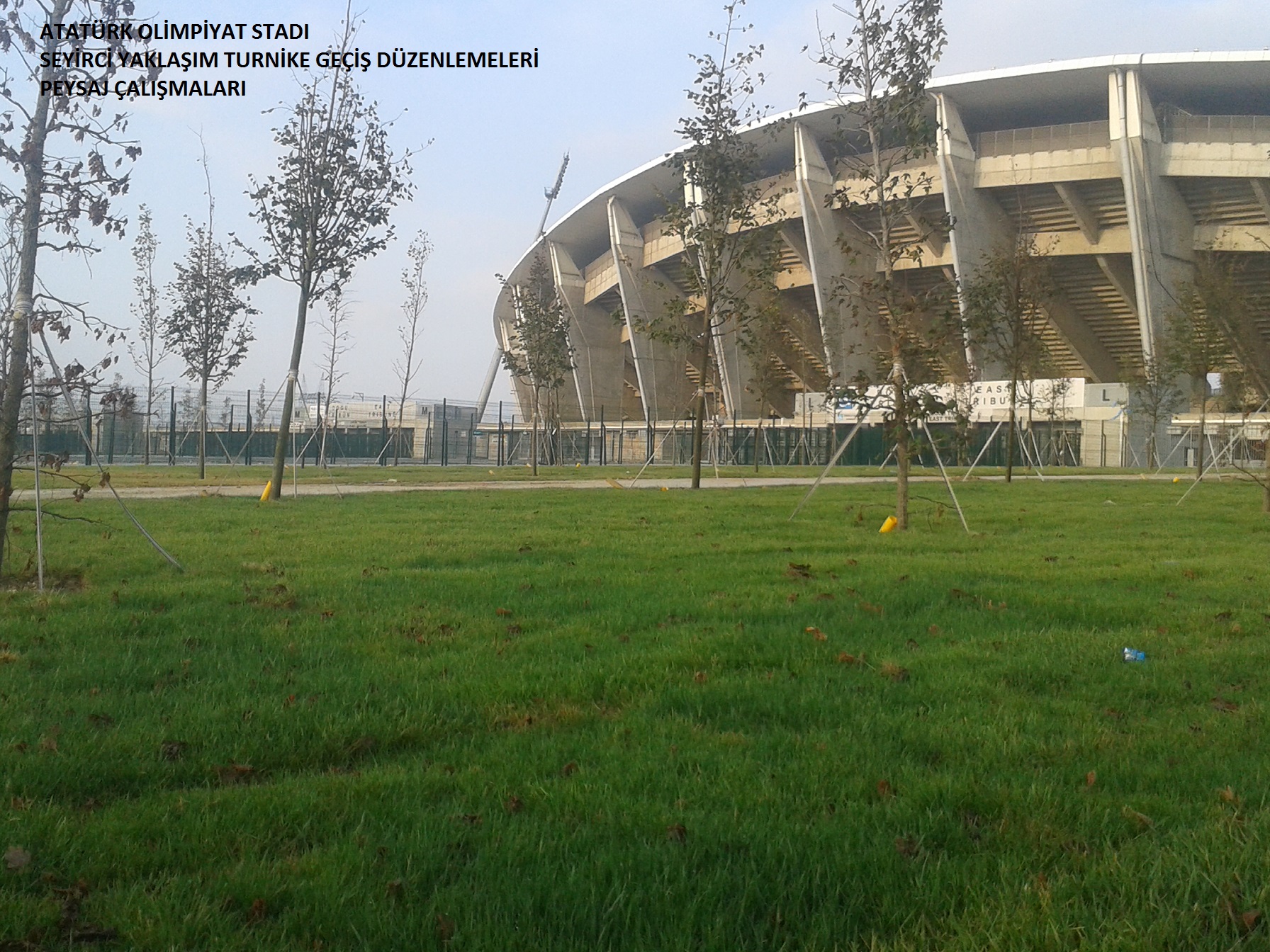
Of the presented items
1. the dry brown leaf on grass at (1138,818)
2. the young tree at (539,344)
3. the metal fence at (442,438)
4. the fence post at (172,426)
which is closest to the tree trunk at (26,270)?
the dry brown leaf on grass at (1138,818)

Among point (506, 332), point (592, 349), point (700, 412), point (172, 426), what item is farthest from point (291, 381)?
point (506, 332)

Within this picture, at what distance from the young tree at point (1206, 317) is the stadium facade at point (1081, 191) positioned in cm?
769

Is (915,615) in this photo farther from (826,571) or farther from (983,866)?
(983,866)

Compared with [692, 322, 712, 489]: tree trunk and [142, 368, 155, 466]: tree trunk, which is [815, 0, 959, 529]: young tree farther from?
[142, 368, 155, 466]: tree trunk

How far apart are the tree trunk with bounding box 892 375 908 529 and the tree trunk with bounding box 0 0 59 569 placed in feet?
27.2

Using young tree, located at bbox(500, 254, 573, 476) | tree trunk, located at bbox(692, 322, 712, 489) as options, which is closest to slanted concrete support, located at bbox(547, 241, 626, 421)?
young tree, located at bbox(500, 254, 573, 476)

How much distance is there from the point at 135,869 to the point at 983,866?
2.18 metres

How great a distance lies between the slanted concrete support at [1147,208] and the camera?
1510 inches

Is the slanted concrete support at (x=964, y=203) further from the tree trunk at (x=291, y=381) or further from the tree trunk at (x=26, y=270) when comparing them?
the tree trunk at (x=26, y=270)

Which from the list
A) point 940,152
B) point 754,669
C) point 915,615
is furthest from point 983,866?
point 940,152

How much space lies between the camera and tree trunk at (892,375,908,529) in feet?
36.0

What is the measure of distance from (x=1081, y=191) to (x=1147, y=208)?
4344mm

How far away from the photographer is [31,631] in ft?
16.6

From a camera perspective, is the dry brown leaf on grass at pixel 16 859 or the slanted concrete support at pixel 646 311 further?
the slanted concrete support at pixel 646 311
